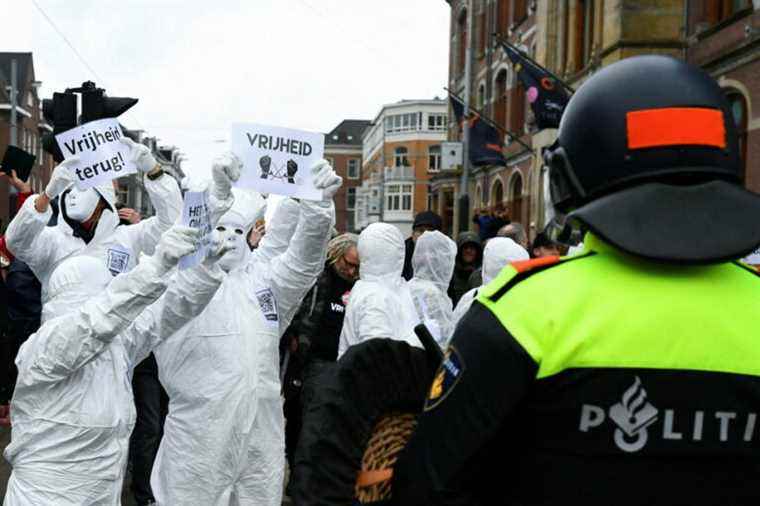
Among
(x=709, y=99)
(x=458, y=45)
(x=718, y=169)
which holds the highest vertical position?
(x=458, y=45)

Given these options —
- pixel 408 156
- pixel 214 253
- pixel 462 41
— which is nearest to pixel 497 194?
pixel 462 41

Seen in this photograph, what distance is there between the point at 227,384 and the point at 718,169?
3.45 metres

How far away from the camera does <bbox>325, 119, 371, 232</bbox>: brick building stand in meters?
102

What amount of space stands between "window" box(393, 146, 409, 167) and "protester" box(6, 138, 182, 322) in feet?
237

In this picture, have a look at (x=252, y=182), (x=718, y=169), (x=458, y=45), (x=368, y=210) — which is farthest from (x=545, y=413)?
(x=368, y=210)

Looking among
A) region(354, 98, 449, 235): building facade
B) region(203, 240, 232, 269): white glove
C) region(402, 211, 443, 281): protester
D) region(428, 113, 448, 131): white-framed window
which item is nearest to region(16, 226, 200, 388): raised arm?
region(203, 240, 232, 269): white glove

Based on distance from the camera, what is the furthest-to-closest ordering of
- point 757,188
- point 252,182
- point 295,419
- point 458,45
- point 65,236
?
1. point 458,45
2. point 757,188
3. point 295,419
4. point 65,236
5. point 252,182

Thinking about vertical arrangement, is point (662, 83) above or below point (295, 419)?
above

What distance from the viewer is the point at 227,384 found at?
471 cm

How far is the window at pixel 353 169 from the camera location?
337 ft

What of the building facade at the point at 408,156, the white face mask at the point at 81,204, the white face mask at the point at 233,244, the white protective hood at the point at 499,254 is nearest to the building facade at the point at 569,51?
the white protective hood at the point at 499,254

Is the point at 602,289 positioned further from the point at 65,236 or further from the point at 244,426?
the point at 65,236

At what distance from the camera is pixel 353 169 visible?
103062mm

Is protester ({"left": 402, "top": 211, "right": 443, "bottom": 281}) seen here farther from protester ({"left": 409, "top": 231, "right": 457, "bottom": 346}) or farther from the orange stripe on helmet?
the orange stripe on helmet
